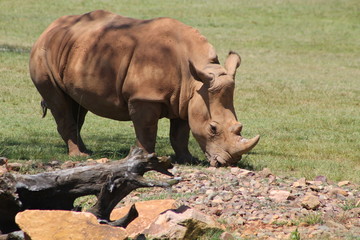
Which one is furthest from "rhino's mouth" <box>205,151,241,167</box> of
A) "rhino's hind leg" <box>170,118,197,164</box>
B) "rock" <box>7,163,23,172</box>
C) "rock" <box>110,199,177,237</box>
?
"rock" <box>110,199,177,237</box>

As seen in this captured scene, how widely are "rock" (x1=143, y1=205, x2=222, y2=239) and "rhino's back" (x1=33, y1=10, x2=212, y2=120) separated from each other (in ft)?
12.9

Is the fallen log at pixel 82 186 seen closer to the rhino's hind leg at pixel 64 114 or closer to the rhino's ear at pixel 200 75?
the rhino's ear at pixel 200 75

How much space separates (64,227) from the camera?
568 cm

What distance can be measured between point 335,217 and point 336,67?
1816 centimetres

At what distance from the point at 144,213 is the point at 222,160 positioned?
336 centimetres

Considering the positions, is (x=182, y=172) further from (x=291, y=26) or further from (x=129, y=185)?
(x=291, y=26)

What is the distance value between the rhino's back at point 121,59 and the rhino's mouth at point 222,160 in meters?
0.85

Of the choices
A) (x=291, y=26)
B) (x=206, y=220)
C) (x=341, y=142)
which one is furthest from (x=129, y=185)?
(x=291, y=26)

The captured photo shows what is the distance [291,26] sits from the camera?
3234cm

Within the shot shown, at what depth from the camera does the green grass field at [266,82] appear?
11.9 meters

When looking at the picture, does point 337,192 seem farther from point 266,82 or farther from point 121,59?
point 266,82

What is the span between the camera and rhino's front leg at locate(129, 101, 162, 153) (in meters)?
10.2

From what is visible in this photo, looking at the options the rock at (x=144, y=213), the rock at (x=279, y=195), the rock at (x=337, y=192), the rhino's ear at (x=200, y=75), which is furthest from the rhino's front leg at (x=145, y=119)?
the rock at (x=144, y=213)

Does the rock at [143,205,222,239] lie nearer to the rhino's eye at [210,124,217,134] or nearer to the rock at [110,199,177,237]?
the rock at [110,199,177,237]
